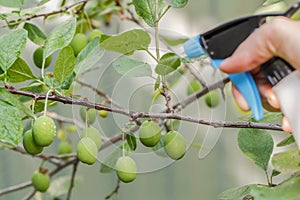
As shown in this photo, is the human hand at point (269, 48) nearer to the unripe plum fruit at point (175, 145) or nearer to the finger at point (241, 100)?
the finger at point (241, 100)

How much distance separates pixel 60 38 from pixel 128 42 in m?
0.10

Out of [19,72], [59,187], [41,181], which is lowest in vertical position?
[59,187]

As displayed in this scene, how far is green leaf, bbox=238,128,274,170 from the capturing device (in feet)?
2.14

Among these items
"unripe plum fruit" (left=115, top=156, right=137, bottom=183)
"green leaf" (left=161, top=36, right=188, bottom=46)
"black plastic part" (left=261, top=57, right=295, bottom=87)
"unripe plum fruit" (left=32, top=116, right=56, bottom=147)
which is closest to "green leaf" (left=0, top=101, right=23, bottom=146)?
"unripe plum fruit" (left=32, top=116, right=56, bottom=147)

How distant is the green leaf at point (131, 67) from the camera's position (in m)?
0.58

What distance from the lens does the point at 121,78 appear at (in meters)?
0.60

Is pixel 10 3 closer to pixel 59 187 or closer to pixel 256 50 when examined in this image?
pixel 256 50

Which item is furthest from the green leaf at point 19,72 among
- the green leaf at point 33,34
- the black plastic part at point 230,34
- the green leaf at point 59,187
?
the green leaf at point 59,187

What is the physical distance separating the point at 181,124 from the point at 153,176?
40.8 inches

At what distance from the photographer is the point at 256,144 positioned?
655 millimetres

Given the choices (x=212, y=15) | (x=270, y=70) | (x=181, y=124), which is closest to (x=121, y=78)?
(x=181, y=124)

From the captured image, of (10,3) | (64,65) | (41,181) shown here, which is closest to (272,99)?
(64,65)

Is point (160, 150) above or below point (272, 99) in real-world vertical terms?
below

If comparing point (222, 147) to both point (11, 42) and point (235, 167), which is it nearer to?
point (235, 167)
